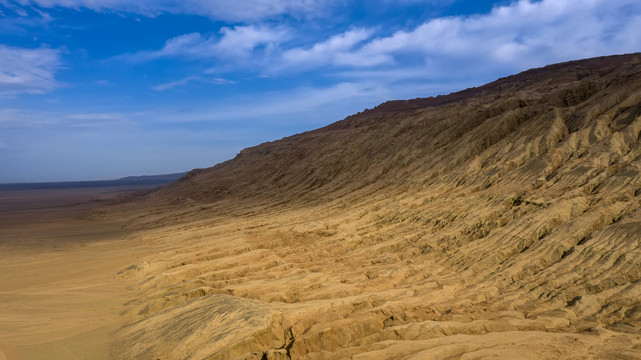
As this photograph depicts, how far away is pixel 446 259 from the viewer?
9211 millimetres

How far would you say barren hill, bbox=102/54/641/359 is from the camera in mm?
5832

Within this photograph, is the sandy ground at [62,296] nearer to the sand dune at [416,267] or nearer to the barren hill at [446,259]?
the sand dune at [416,267]

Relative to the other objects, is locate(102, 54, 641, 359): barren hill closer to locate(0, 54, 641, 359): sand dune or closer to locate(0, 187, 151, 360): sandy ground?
locate(0, 54, 641, 359): sand dune

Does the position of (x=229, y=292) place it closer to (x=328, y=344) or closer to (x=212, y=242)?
(x=328, y=344)

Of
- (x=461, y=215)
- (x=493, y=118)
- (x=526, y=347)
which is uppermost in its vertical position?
(x=493, y=118)

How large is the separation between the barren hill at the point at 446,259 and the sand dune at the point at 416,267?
0.13ft

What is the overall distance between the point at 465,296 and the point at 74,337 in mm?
6854

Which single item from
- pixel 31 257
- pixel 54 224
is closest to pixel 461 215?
pixel 31 257

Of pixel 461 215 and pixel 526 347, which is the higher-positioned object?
pixel 461 215

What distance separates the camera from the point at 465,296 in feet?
24.1

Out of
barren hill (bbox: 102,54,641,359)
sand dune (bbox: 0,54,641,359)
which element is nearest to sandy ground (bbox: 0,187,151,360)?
sand dune (bbox: 0,54,641,359)

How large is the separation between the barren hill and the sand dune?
0.04 metres

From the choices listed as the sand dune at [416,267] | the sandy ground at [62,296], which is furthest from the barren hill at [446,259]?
the sandy ground at [62,296]

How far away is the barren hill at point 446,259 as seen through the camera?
5832 millimetres
